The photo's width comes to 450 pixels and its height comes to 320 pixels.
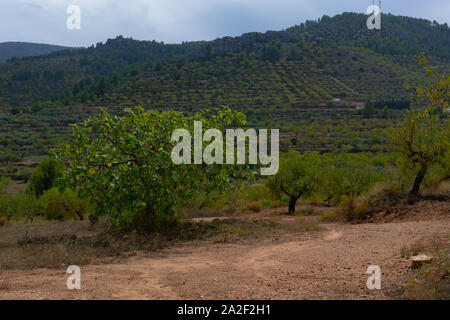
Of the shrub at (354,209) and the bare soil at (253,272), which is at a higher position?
the bare soil at (253,272)

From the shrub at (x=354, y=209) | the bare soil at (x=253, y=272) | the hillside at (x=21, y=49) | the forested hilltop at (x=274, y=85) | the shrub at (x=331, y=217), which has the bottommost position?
the shrub at (x=331, y=217)

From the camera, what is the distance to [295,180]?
18.8 metres

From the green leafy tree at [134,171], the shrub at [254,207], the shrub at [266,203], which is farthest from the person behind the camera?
the shrub at [266,203]

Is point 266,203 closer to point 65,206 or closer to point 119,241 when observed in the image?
point 65,206

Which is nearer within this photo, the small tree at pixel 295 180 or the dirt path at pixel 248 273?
the dirt path at pixel 248 273

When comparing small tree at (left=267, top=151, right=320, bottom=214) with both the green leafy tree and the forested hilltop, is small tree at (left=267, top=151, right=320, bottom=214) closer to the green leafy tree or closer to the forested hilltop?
the green leafy tree

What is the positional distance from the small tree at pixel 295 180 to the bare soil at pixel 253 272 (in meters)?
7.34

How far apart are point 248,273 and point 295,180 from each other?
39.2ft

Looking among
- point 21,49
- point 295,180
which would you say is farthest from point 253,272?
point 21,49

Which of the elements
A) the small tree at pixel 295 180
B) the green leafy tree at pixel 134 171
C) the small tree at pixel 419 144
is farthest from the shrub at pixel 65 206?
the small tree at pixel 419 144

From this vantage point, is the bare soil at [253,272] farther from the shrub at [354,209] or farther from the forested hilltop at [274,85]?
the forested hilltop at [274,85]

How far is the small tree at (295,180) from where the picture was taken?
18453mm

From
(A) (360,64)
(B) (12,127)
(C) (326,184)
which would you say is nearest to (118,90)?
(B) (12,127)

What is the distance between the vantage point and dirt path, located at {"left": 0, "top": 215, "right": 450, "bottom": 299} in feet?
19.4
